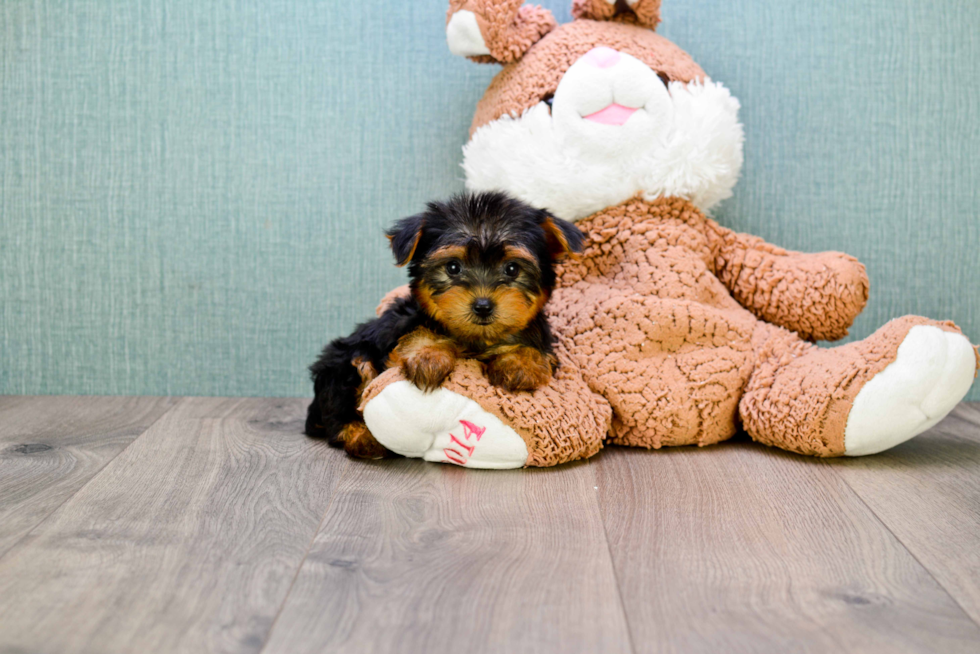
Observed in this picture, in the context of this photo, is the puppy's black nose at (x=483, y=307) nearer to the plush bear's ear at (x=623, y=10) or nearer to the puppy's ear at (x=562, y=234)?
the puppy's ear at (x=562, y=234)

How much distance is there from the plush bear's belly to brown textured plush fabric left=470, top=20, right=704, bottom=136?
40cm

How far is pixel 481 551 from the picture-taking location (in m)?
1.52

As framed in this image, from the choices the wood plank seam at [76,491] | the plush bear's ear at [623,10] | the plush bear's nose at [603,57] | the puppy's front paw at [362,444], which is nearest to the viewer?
the wood plank seam at [76,491]

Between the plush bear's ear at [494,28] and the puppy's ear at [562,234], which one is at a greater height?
the plush bear's ear at [494,28]

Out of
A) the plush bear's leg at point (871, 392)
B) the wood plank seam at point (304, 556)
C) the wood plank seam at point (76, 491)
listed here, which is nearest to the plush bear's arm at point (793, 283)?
the plush bear's leg at point (871, 392)

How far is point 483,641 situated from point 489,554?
30 centimetres

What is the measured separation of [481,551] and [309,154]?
1.72 metres

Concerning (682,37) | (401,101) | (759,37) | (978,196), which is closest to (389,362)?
(401,101)

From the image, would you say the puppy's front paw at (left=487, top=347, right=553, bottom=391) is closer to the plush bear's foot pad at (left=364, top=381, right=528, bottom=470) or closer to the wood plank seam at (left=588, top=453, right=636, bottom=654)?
the plush bear's foot pad at (left=364, top=381, right=528, bottom=470)

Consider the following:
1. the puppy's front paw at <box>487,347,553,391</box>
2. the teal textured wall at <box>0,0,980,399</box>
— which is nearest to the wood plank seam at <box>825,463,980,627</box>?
the puppy's front paw at <box>487,347,553,391</box>

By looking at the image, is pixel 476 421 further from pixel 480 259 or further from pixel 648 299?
pixel 648 299

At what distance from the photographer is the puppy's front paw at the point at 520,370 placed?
198cm

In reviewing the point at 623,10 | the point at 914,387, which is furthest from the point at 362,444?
the point at 623,10

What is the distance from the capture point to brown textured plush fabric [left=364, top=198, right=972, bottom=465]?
2.02 m
